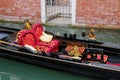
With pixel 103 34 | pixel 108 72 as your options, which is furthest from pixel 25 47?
pixel 103 34

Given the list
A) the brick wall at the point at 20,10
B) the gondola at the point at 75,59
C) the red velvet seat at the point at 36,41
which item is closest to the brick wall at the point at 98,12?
the brick wall at the point at 20,10

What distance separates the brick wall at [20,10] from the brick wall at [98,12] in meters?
1.08

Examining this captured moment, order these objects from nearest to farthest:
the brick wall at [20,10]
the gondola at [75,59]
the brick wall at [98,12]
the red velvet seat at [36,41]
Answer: the gondola at [75,59]
the red velvet seat at [36,41]
the brick wall at [98,12]
the brick wall at [20,10]

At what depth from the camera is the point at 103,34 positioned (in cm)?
621

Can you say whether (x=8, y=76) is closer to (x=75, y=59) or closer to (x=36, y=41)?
(x=36, y=41)

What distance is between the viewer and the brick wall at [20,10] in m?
7.06

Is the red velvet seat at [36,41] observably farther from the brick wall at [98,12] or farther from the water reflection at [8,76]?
the brick wall at [98,12]

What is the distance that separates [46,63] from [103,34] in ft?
7.57

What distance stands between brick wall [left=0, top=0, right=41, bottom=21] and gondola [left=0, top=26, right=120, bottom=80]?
2289 mm

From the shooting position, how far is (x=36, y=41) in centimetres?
457

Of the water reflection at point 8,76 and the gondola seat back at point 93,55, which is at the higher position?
the gondola seat back at point 93,55

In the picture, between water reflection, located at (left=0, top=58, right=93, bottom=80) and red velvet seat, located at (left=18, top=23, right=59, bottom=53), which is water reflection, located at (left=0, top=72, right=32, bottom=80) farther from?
red velvet seat, located at (left=18, top=23, right=59, bottom=53)

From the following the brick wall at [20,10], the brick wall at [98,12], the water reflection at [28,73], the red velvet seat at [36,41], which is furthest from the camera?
the brick wall at [20,10]

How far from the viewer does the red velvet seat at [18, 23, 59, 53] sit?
14.4 feet
